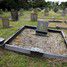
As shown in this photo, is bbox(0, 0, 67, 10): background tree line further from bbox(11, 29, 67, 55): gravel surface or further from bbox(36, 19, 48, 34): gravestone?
bbox(11, 29, 67, 55): gravel surface

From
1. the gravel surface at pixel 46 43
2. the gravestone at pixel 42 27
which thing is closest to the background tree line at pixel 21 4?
the gravestone at pixel 42 27

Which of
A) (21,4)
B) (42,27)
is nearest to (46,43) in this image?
(42,27)

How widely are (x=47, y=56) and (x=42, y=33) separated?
340 centimetres

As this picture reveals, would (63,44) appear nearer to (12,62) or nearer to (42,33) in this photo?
(42,33)

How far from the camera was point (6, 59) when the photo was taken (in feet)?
19.3

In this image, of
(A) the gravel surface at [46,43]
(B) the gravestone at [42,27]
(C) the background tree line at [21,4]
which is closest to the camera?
(A) the gravel surface at [46,43]

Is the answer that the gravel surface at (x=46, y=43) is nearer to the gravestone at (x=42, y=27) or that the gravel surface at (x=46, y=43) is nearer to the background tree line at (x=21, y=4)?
the gravestone at (x=42, y=27)

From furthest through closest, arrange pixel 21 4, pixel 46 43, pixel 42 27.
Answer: pixel 21 4
pixel 42 27
pixel 46 43

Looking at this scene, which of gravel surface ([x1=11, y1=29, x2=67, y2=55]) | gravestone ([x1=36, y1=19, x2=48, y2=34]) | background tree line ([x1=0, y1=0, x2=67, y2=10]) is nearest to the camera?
gravel surface ([x1=11, y1=29, x2=67, y2=55])

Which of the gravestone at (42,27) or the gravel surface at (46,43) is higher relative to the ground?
the gravestone at (42,27)

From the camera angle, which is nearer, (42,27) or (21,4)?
(42,27)

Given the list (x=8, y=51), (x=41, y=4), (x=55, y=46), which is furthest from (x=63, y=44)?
(x=41, y=4)

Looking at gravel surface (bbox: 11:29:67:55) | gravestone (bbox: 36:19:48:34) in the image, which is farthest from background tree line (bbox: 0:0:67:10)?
gravel surface (bbox: 11:29:67:55)

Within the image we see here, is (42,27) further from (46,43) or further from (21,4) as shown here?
(21,4)
